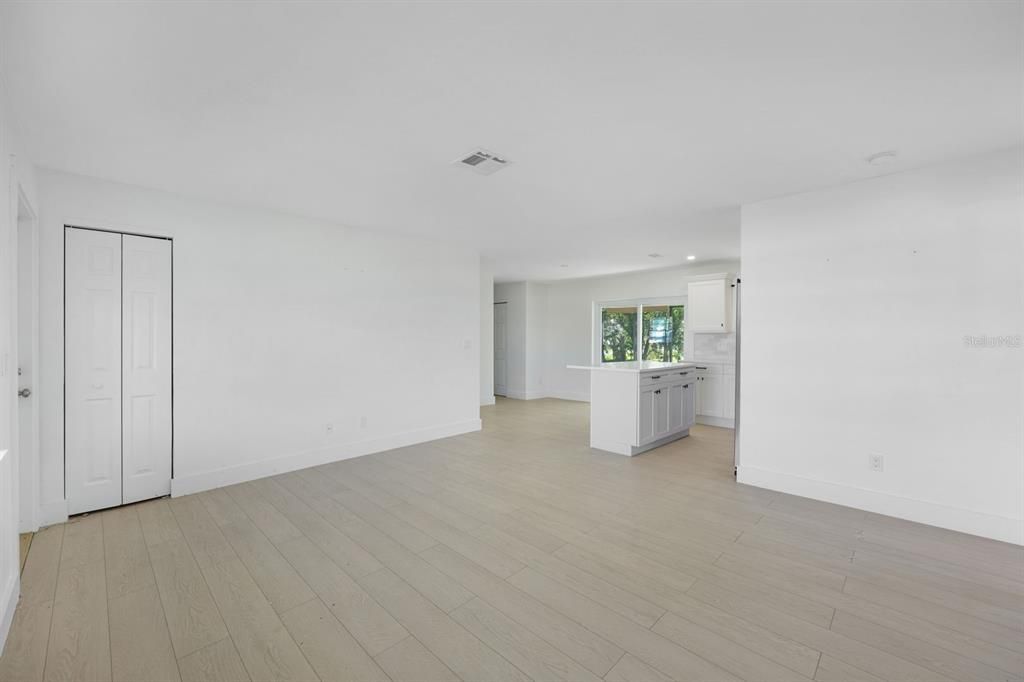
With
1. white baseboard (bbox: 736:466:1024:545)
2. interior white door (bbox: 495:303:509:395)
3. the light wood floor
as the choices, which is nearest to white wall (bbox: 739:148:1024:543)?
white baseboard (bbox: 736:466:1024:545)

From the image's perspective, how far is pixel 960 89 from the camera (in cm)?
216

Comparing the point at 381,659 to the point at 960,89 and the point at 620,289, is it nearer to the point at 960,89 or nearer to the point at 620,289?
the point at 960,89

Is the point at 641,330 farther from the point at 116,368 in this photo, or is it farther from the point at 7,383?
the point at 7,383

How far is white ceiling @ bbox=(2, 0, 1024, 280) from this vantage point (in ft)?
5.57

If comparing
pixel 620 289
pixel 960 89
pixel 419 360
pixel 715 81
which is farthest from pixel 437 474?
pixel 620 289

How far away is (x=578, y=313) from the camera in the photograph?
9.24 metres

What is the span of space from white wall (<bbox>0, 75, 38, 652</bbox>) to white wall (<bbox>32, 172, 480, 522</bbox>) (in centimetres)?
112

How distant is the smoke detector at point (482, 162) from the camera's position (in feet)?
9.57

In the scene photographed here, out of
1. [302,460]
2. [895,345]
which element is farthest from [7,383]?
[895,345]

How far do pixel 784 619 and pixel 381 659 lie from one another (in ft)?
5.98

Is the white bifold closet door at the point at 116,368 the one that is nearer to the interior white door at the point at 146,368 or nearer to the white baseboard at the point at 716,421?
the interior white door at the point at 146,368

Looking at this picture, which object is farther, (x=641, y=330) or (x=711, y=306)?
(x=641, y=330)

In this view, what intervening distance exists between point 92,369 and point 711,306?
6956mm

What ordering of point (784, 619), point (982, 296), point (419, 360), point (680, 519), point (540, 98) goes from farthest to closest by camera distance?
point (419, 360), point (680, 519), point (982, 296), point (540, 98), point (784, 619)
